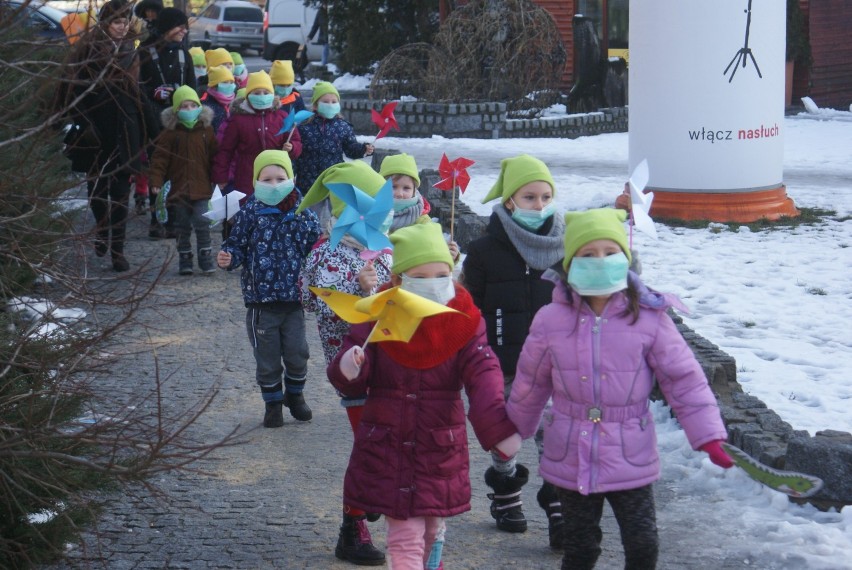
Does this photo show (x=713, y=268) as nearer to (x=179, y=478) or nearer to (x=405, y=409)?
(x=179, y=478)

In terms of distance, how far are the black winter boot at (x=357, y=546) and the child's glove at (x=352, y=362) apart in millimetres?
938

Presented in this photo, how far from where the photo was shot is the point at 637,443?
→ 4.20 m

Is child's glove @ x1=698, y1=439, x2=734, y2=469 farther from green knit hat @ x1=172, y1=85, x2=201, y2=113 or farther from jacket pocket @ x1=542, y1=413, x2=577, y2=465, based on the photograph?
green knit hat @ x1=172, y1=85, x2=201, y2=113

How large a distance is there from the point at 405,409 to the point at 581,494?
26.7 inches

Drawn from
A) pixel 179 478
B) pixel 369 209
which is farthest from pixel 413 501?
pixel 179 478

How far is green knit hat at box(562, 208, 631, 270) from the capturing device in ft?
14.1

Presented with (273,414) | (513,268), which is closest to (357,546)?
(513,268)

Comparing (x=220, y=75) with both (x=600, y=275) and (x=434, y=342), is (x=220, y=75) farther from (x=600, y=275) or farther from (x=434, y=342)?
(x=600, y=275)

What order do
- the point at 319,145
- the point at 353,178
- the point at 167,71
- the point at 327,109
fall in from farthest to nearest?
the point at 167,71
the point at 319,145
the point at 327,109
the point at 353,178

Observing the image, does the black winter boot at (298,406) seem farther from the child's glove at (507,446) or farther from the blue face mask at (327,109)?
the blue face mask at (327,109)

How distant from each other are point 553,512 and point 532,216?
4.09ft

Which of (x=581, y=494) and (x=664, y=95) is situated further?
(x=664, y=95)

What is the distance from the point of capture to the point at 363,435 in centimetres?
450

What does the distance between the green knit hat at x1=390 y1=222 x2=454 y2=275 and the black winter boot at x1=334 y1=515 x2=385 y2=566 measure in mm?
1145
